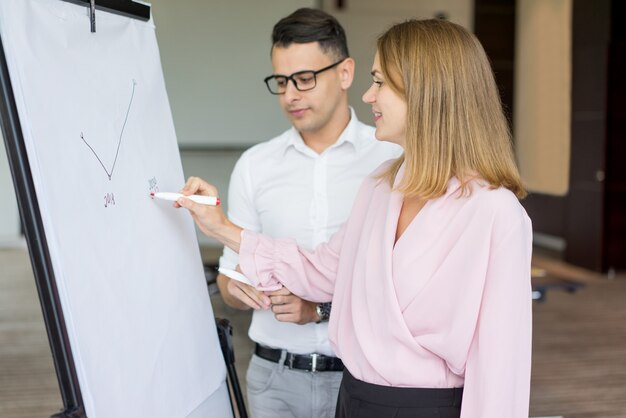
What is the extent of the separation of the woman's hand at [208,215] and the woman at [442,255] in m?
0.01

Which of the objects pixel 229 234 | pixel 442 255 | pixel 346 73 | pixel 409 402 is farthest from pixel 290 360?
pixel 346 73

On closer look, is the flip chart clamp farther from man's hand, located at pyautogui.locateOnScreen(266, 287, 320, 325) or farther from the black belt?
the black belt

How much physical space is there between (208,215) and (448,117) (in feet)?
1.79

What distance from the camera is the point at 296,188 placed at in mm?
2072

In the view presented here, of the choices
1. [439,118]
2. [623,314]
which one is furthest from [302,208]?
[623,314]

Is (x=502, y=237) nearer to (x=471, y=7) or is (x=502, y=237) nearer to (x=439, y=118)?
(x=439, y=118)

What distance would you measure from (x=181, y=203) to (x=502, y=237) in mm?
626

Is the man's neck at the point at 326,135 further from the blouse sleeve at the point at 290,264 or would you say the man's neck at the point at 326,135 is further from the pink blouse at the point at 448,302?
the pink blouse at the point at 448,302

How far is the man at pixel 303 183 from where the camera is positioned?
1985 millimetres

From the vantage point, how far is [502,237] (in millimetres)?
1421

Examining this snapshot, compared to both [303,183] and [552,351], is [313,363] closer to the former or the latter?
[303,183]

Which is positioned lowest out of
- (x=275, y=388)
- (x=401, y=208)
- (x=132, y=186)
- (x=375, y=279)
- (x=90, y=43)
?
(x=275, y=388)

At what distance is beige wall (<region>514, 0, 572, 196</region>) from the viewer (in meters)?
8.65

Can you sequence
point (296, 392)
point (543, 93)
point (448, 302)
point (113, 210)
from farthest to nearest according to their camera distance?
point (543, 93) → point (296, 392) → point (448, 302) → point (113, 210)
